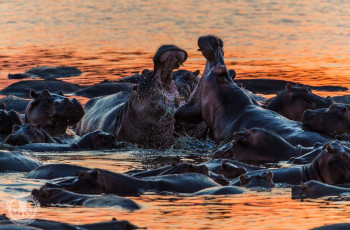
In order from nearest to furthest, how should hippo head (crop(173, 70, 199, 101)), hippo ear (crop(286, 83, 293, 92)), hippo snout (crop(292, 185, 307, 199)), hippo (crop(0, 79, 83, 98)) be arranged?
1. hippo snout (crop(292, 185, 307, 199))
2. hippo ear (crop(286, 83, 293, 92))
3. hippo head (crop(173, 70, 199, 101))
4. hippo (crop(0, 79, 83, 98))

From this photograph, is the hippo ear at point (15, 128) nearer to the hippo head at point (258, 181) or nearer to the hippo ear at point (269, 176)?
the hippo head at point (258, 181)

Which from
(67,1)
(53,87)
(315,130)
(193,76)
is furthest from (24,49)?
(67,1)

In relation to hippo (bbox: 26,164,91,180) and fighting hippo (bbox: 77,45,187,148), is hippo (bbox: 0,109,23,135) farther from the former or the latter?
hippo (bbox: 26,164,91,180)

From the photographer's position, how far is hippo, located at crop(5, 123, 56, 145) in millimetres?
10297

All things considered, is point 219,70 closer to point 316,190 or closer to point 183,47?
point 316,190

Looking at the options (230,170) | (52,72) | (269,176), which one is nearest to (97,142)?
(230,170)

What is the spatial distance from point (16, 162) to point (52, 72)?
34.2ft

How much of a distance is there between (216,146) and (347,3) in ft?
81.6

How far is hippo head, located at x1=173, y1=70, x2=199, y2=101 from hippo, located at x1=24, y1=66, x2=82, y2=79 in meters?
6.26

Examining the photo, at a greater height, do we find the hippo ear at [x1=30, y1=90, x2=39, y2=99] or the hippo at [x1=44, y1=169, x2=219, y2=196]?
the hippo at [x1=44, y1=169, x2=219, y2=196]

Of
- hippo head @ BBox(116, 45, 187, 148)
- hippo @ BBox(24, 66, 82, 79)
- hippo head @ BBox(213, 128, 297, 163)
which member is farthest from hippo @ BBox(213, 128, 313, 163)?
hippo @ BBox(24, 66, 82, 79)

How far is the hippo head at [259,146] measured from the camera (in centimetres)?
888

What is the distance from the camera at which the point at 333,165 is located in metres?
7.31

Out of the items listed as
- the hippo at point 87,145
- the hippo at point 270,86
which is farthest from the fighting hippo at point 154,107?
the hippo at point 270,86
